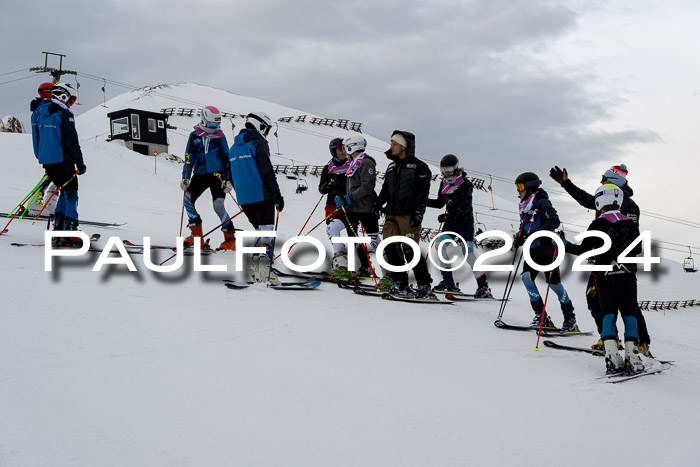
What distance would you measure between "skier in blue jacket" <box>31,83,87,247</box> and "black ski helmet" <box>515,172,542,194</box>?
5.98 metres

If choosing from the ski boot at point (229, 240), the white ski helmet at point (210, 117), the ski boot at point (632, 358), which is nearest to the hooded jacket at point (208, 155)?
the white ski helmet at point (210, 117)

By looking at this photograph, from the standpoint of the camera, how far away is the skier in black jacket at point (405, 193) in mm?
8445

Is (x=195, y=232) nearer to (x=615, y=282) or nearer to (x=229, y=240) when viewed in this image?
(x=229, y=240)

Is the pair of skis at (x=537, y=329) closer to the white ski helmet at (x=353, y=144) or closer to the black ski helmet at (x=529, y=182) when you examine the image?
the black ski helmet at (x=529, y=182)

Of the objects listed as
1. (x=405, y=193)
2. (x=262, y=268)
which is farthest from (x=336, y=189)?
(x=262, y=268)

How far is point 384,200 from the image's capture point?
8.96 meters

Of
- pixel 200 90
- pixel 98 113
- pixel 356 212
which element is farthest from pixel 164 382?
pixel 200 90

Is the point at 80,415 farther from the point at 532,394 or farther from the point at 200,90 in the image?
the point at 200,90

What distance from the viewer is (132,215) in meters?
15.9

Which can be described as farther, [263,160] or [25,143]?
[25,143]

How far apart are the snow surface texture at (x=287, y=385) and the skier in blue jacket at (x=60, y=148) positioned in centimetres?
69

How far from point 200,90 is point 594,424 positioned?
10443cm

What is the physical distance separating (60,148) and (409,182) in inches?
193

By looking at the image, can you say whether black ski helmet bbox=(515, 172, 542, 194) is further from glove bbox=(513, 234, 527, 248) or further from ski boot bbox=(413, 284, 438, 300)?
ski boot bbox=(413, 284, 438, 300)
